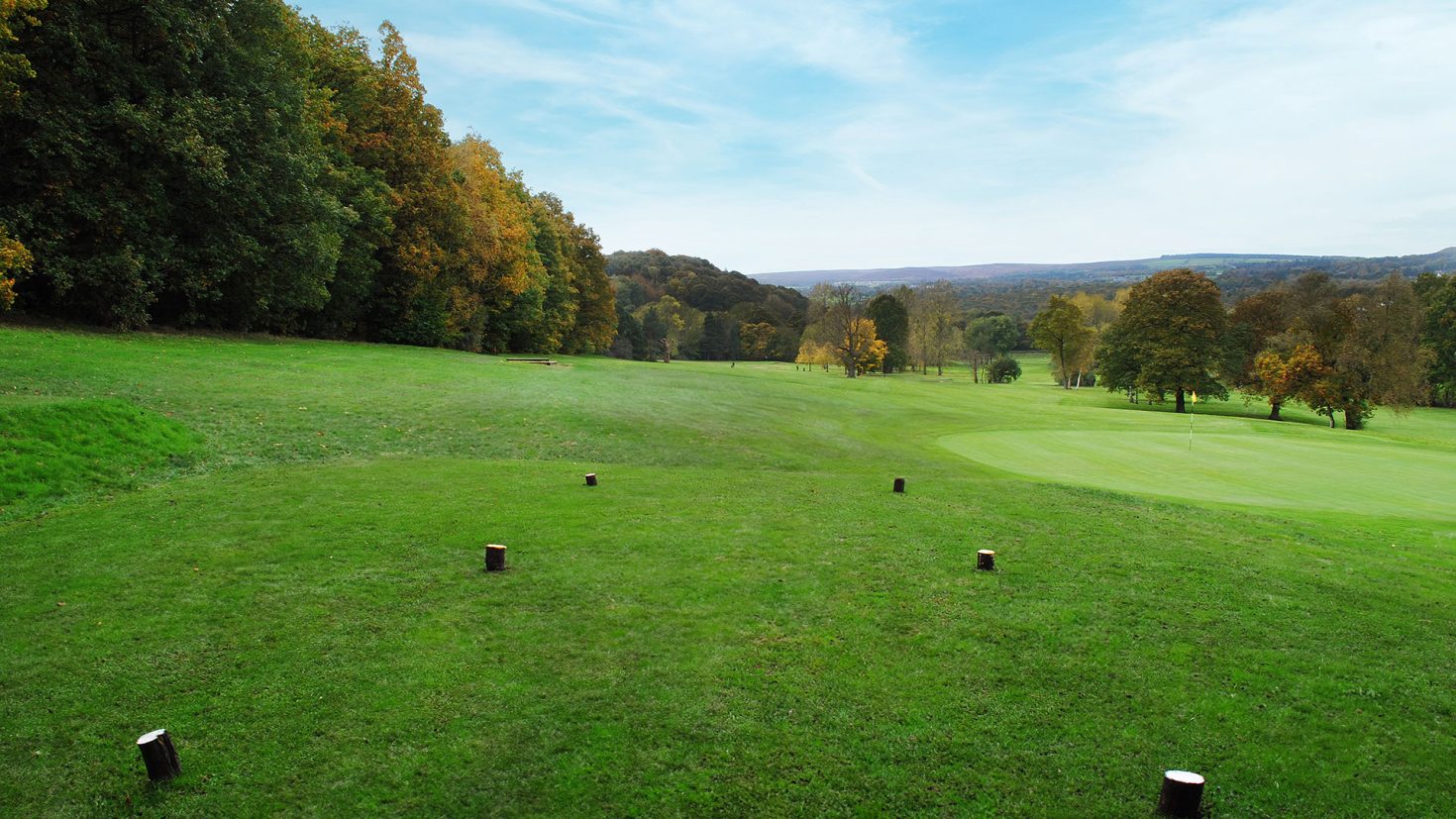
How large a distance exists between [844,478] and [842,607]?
9.12 metres

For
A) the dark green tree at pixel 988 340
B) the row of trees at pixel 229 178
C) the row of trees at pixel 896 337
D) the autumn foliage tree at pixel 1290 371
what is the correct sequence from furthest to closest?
the dark green tree at pixel 988 340
the row of trees at pixel 896 337
the autumn foliage tree at pixel 1290 371
the row of trees at pixel 229 178

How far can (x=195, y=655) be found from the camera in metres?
6.36

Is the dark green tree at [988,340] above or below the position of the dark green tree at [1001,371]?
above

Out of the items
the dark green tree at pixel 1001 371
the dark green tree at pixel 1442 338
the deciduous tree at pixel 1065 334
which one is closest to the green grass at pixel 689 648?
the deciduous tree at pixel 1065 334

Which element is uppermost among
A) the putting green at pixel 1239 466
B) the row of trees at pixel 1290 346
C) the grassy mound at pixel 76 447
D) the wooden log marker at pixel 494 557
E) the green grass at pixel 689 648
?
the row of trees at pixel 1290 346

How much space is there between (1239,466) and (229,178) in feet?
117

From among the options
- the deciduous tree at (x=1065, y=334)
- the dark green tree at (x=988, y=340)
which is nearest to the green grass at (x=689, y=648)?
the deciduous tree at (x=1065, y=334)

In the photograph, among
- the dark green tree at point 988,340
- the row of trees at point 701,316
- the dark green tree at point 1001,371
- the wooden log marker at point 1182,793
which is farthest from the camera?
the row of trees at point 701,316

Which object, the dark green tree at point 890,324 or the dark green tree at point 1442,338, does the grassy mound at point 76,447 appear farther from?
the dark green tree at point 1442,338

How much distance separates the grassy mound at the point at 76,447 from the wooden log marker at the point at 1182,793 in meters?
13.7

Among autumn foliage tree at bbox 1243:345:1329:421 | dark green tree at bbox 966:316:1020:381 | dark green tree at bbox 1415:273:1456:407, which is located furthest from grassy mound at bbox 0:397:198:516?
dark green tree at bbox 1415:273:1456:407

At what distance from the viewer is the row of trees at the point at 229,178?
74.9 feet

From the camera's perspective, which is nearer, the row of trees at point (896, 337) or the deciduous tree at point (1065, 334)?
the deciduous tree at point (1065, 334)

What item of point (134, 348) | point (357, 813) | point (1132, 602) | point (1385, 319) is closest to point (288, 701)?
point (357, 813)
